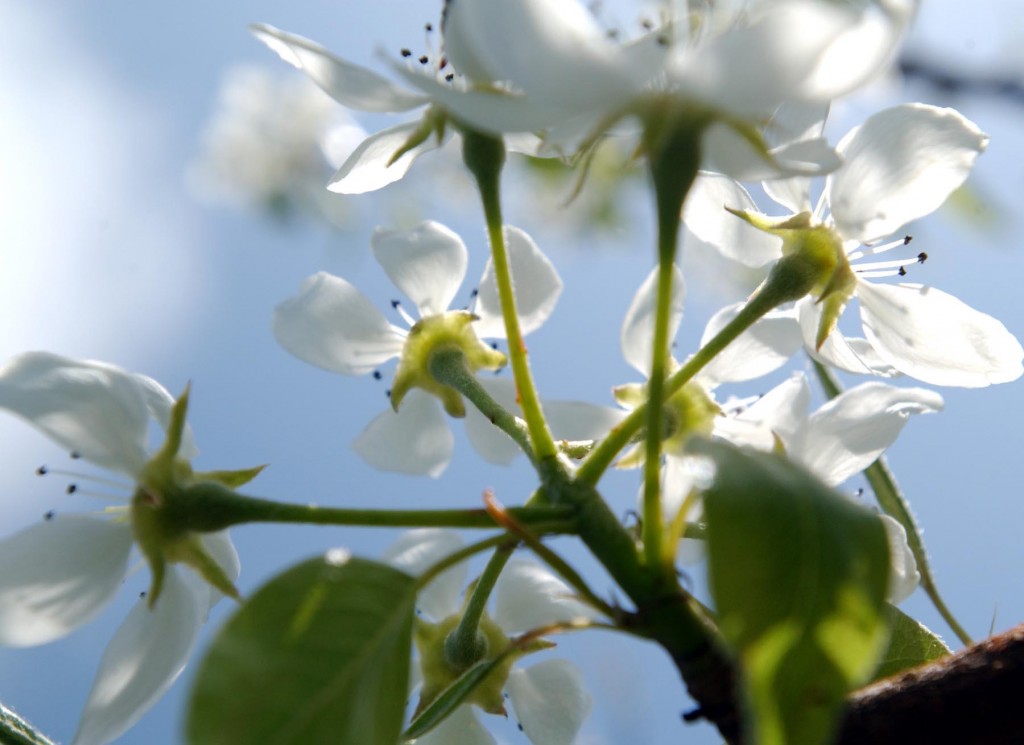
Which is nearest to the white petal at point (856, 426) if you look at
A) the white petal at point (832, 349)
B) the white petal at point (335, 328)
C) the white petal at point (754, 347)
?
the white petal at point (832, 349)

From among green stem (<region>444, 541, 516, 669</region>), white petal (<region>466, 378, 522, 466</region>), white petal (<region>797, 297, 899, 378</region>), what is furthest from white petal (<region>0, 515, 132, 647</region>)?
white petal (<region>797, 297, 899, 378</region>)

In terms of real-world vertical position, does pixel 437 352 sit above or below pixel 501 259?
below

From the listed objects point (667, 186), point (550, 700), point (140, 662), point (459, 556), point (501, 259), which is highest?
point (667, 186)

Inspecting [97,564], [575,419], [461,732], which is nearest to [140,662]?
[97,564]

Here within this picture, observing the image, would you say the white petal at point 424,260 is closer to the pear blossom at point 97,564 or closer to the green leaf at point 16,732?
the pear blossom at point 97,564

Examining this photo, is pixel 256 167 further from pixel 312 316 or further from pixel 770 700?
pixel 770 700

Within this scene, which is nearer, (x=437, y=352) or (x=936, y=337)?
(x=936, y=337)

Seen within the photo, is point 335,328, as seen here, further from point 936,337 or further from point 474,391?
point 936,337
